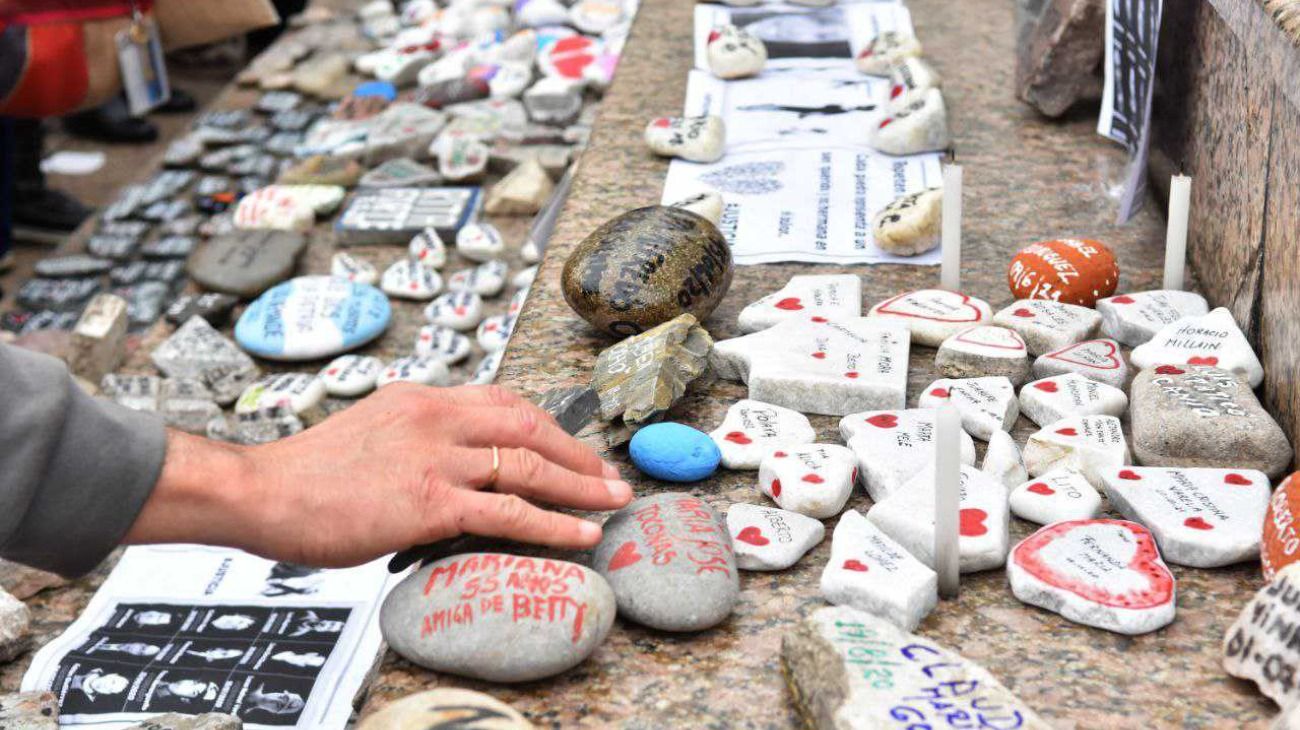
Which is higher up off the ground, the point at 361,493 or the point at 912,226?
the point at 361,493

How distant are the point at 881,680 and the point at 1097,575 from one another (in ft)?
0.97

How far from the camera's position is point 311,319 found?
104 inches

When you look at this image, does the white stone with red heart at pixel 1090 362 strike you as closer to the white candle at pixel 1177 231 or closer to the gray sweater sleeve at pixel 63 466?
the white candle at pixel 1177 231

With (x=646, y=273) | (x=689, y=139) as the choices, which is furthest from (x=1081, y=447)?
(x=689, y=139)

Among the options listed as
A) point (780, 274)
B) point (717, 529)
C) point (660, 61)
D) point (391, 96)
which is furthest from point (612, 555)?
point (391, 96)

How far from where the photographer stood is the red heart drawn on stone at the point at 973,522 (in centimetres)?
128

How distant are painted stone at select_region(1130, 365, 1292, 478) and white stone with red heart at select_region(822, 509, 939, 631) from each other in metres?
0.35

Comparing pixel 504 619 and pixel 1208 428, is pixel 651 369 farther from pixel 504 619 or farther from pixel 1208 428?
pixel 1208 428

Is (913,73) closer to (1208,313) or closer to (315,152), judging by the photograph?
(1208,313)

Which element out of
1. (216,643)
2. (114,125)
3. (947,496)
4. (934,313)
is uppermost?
(947,496)

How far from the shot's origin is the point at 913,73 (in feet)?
8.48

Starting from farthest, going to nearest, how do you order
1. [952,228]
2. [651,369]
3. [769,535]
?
[952,228], [651,369], [769,535]

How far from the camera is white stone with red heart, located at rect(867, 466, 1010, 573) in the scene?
1.27 m

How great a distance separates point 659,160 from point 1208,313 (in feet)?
3.55
